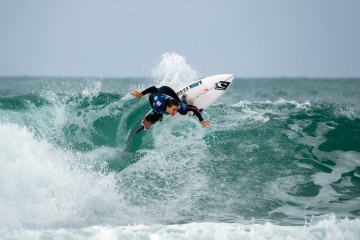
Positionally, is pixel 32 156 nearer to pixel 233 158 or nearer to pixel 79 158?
pixel 79 158

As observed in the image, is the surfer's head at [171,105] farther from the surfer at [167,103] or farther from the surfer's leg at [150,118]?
the surfer's leg at [150,118]

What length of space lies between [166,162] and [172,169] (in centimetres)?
32

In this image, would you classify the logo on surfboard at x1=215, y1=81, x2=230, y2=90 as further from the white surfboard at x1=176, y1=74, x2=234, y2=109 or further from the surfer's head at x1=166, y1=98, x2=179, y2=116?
the surfer's head at x1=166, y1=98, x2=179, y2=116

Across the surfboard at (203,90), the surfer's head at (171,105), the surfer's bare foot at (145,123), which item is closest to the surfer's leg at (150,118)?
the surfer's bare foot at (145,123)

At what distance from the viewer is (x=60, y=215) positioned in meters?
7.48

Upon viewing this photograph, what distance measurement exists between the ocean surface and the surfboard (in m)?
0.84

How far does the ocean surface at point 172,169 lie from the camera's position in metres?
7.06

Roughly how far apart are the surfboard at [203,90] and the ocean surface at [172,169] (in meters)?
0.84

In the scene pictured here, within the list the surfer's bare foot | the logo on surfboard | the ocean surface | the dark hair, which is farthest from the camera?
the logo on surfboard

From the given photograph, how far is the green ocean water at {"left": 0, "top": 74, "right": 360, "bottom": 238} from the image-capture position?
7.85 meters

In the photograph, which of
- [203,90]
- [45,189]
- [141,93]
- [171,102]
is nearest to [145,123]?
[141,93]

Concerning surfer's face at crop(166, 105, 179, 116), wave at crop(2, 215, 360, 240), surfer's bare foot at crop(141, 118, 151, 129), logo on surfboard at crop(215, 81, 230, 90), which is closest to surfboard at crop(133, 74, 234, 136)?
logo on surfboard at crop(215, 81, 230, 90)

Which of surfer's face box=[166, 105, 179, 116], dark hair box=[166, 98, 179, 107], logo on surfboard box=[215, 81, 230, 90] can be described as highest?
logo on surfboard box=[215, 81, 230, 90]

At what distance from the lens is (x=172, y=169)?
947 cm
